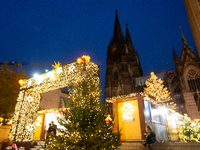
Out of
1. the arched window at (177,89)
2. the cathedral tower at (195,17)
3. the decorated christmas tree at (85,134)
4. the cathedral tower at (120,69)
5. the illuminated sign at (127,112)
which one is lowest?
the decorated christmas tree at (85,134)

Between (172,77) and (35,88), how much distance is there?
36275mm

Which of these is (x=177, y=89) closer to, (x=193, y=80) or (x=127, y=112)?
(x=193, y=80)

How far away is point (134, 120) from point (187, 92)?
92.7 feet

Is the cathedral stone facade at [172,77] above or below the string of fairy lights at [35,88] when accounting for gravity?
above

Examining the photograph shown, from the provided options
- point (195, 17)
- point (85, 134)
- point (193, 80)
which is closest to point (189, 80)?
point (193, 80)

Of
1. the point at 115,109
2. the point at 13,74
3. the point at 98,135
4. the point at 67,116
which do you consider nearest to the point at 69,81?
the point at 115,109

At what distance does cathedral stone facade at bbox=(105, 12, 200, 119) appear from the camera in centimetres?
3056

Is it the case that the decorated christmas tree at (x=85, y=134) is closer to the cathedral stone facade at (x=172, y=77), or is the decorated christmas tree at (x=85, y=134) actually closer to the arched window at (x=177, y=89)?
the cathedral stone facade at (x=172, y=77)

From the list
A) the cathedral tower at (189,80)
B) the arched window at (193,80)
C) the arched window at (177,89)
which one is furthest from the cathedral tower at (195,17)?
the arched window at (177,89)

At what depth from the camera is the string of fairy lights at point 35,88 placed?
330 inches

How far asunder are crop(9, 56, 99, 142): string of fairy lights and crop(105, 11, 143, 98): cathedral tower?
35.5 meters

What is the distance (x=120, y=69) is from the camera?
49406mm

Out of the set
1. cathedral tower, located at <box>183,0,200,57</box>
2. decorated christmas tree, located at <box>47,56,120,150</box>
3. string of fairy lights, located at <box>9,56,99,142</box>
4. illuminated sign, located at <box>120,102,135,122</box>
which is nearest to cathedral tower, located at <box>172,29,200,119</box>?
illuminated sign, located at <box>120,102,135,122</box>

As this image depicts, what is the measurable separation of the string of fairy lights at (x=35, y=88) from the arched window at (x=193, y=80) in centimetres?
3206
